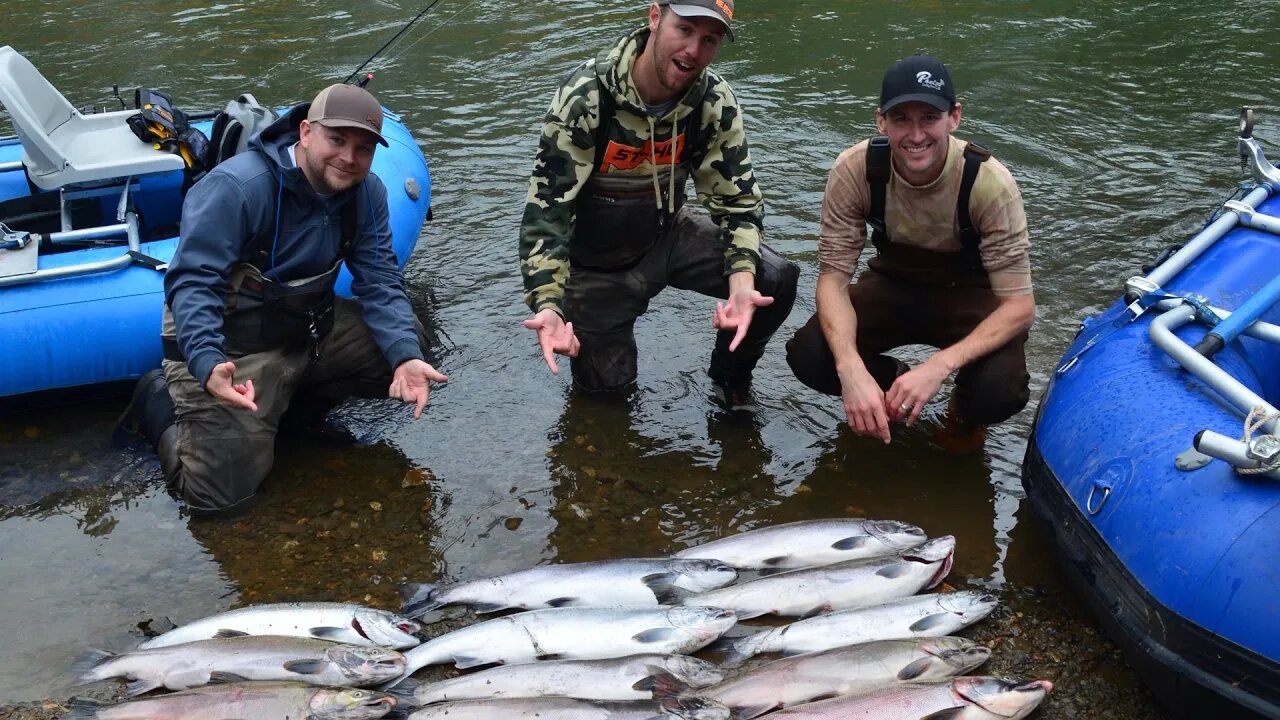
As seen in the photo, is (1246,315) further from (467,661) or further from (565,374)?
(565,374)

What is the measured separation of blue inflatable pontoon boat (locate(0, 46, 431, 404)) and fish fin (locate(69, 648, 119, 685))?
2.15 meters

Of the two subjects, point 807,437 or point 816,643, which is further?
point 807,437

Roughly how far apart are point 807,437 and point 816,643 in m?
1.88

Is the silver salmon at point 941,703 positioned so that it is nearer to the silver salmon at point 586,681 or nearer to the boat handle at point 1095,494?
the silver salmon at point 586,681

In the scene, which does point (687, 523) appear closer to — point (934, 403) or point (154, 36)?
point (934, 403)

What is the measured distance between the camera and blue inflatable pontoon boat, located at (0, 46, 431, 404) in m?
6.02

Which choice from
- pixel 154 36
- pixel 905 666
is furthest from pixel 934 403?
pixel 154 36

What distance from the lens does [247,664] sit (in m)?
4.36

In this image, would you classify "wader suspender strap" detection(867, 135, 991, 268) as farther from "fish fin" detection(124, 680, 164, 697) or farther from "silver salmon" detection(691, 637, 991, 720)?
"fish fin" detection(124, 680, 164, 697)

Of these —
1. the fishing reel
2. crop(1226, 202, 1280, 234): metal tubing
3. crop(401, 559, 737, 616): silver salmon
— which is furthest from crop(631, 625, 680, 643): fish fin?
the fishing reel

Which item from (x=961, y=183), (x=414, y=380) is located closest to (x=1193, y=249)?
(x=961, y=183)

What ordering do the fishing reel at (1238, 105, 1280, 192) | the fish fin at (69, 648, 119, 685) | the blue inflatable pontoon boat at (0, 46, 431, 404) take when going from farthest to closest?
the blue inflatable pontoon boat at (0, 46, 431, 404) → the fishing reel at (1238, 105, 1280, 192) → the fish fin at (69, 648, 119, 685)

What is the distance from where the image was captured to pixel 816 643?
446cm

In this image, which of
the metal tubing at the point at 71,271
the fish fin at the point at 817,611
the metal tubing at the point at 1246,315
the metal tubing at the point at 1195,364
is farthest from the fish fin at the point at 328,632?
the metal tubing at the point at 1246,315
